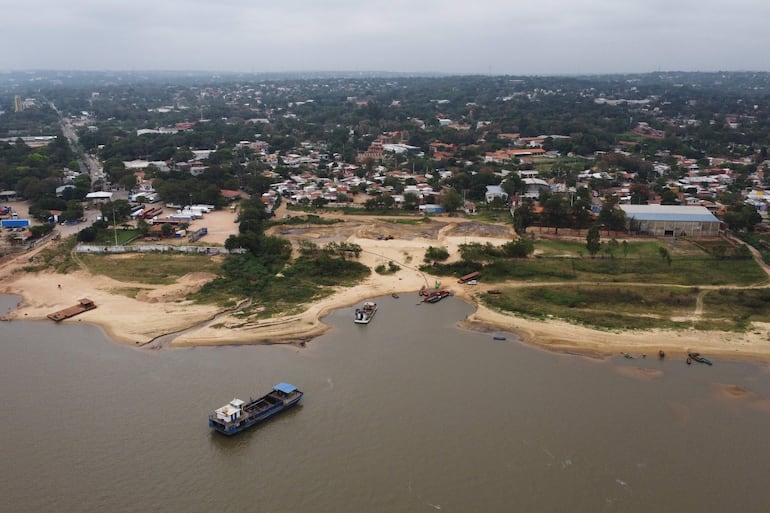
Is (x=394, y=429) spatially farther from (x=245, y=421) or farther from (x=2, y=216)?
(x=2, y=216)

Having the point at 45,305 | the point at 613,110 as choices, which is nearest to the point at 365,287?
the point at 45,305

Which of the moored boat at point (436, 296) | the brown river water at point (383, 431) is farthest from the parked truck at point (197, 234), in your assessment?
the moored boat at point (436, 296)

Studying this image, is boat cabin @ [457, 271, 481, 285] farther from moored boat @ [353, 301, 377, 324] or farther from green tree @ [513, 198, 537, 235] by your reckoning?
green tree @ [513, 198, 537, 235]

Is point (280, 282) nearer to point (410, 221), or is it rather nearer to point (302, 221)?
point (302, 221)

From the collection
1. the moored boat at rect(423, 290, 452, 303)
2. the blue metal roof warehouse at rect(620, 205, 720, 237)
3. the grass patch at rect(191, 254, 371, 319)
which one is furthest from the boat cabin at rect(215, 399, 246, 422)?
the blue metal roof warehouse at rect(620, 205, 720, 237)

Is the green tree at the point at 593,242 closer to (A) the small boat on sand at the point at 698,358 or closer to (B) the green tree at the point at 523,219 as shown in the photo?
(B) the green tree at the point at 523,219

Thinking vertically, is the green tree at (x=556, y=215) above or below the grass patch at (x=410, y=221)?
above
